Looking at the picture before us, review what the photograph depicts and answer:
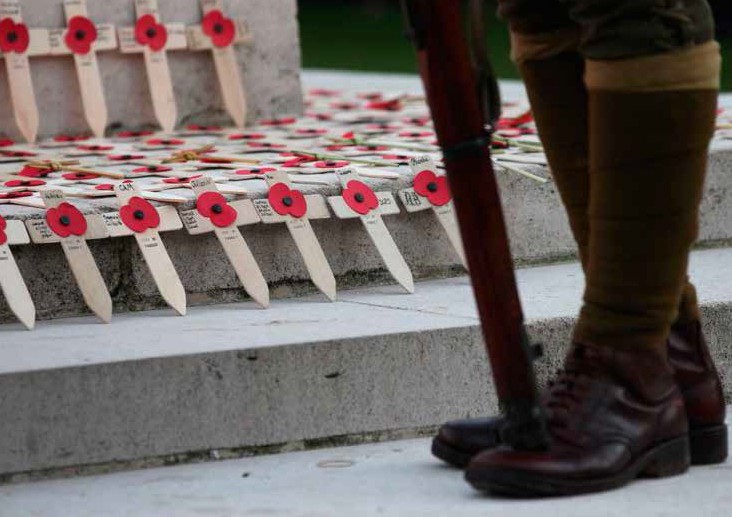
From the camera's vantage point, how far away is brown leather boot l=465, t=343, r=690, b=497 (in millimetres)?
2020

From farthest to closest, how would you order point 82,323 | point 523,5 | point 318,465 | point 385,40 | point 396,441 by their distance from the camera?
point 385,40, point 82,323, point 396,441, point 318,465, point 523,5

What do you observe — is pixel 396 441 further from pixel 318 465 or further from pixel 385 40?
pixel 385 40

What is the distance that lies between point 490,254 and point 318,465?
0.52 metres

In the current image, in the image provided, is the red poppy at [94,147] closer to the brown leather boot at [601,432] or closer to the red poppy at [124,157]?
the red poppy at [124,157]

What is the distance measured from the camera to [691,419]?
7.27 feet

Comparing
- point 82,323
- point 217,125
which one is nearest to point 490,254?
point 82,323

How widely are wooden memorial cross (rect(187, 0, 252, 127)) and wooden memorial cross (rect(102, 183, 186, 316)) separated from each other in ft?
5.53

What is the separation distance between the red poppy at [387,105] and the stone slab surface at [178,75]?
36 centimetres

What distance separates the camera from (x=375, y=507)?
6.71 ft

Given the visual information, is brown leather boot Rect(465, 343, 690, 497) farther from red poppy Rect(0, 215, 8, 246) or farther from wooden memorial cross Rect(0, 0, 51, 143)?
wooden memorial cross Rect(0, 0, 51, 143)

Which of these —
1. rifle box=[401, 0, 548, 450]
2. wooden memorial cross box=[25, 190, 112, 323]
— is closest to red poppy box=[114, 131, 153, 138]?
wooden memorial cross box=[25, 190, 112, 323]

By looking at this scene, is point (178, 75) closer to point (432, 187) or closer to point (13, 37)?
point (13, 37)

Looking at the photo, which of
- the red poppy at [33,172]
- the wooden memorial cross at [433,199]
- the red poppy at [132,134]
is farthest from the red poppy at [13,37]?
the wooden memorial cross at [433,199]

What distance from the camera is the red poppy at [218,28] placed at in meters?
4.48
